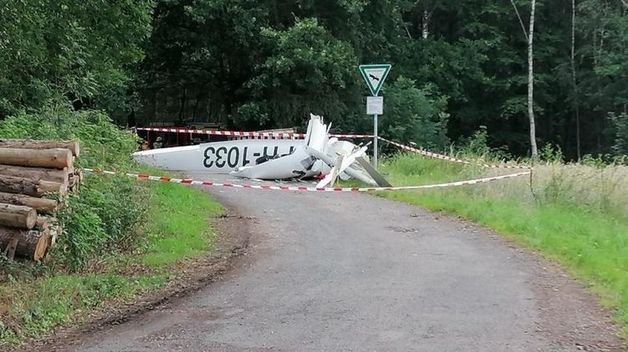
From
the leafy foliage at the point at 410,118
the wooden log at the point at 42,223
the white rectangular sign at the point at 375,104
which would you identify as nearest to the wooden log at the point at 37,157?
the wooden log at the point at 42,223

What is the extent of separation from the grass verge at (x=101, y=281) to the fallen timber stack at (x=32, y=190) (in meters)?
0.38

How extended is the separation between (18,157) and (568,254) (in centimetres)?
651

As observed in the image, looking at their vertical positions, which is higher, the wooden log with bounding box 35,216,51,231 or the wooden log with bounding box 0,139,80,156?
the wooden log with bounding box 0,139,80,156

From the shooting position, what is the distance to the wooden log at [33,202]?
7.30 m

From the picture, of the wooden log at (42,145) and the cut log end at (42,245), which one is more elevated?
the wooden log at (42,145)

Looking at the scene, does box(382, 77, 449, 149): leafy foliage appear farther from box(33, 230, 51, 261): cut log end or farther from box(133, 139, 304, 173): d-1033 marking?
box(33, 230, 51, 261): cut log end

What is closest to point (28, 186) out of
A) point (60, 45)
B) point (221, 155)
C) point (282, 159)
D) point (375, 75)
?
point (60, 45)

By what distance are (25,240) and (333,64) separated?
19908 mm

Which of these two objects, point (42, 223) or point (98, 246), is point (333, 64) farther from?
point (42, 223)

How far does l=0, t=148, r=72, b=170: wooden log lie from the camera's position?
25.1 feet

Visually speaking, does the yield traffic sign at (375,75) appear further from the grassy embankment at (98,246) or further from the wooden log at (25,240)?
the wooden log at (25,240)

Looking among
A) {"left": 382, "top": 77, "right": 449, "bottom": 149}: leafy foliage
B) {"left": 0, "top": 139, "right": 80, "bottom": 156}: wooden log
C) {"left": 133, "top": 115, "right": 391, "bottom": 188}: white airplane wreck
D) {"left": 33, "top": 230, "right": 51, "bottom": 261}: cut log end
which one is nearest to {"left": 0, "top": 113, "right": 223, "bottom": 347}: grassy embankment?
{"left": 33, "top": 230, "right": 51, "bottom": 261}: cut log end

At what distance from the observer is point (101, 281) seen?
23.7 ft

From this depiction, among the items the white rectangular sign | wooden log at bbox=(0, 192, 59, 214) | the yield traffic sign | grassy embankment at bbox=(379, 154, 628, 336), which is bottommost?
grassy embankment at bbox=(379, 154, 628, 336)
